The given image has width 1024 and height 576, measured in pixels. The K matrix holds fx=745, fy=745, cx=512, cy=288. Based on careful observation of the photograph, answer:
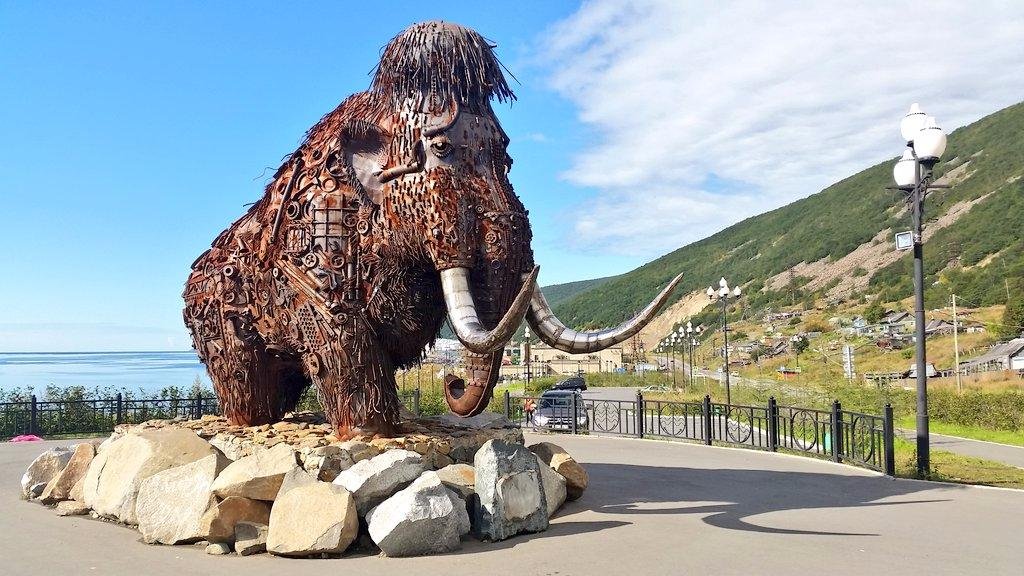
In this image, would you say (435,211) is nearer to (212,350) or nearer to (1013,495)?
(212,350)

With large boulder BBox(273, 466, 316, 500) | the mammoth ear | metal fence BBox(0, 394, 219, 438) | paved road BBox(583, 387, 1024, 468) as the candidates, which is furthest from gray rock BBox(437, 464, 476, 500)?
metal fence BBox(0, 394, 219, 438)

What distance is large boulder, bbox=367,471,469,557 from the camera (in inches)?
204

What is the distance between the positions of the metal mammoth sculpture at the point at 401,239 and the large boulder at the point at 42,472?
124 inches

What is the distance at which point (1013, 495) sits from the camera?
7941 mm

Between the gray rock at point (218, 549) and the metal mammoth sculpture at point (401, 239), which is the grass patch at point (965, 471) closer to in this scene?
the metal mammoth sculpture at point (401, 239)

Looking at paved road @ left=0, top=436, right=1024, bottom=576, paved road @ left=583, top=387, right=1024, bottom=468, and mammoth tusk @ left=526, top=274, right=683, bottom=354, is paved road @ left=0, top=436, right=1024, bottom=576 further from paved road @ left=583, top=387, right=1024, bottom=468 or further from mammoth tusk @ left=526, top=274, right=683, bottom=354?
paved road @ left=583, top=387, right=1024, bottom=468

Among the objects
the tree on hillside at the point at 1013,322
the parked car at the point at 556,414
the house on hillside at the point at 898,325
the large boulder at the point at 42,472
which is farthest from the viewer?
the house on hillside at the point at 898,325

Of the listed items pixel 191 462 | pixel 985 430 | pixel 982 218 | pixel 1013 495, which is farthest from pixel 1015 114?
pixel 191 462

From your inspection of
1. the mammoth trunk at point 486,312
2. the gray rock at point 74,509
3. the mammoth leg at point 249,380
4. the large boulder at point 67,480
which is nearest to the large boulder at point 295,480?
the mammoth trunk at point 486,312

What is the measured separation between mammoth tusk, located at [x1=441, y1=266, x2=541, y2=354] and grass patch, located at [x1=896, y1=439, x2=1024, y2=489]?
6.65 m

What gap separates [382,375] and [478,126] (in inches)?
85.5

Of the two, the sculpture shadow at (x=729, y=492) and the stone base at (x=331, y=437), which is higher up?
the stone base at (x=331, y=437)

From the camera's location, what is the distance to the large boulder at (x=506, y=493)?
5602 mm

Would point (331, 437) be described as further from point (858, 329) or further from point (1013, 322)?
point (858, 329)
